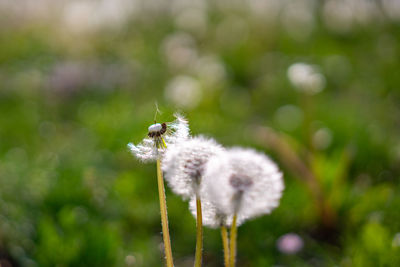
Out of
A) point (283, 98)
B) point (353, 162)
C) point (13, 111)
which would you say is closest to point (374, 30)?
point (283, 98)

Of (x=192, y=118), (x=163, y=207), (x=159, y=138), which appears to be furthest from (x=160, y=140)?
(x=192, y=118)

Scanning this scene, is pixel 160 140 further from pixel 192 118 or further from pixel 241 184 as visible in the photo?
pixel 192 118

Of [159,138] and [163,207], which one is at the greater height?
[159,138]

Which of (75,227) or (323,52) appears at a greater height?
(323,52)

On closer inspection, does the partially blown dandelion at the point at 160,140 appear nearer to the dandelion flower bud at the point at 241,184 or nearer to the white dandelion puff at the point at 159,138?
the white dandelion puff at the point at 159,138

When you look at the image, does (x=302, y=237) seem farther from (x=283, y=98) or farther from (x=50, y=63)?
(x=50, y=63)

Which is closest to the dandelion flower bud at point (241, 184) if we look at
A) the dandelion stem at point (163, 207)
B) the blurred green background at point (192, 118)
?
the dandelion stem at point (163, 207)

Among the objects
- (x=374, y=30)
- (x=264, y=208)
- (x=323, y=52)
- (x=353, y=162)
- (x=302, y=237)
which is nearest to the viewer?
(x=264, y=208)
